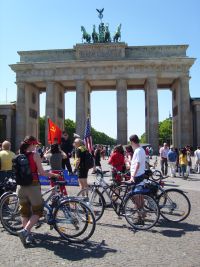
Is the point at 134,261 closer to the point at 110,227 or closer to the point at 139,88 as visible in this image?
the point at 110,227

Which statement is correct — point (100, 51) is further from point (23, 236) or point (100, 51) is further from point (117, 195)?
point (23, 236)

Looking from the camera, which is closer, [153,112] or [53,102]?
[153,112]

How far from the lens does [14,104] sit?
66.2m

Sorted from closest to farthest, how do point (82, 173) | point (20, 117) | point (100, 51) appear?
1. point (82, 173)
2. point (20, 117)
3. point (100, 51)

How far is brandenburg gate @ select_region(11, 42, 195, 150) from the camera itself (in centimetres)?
6212

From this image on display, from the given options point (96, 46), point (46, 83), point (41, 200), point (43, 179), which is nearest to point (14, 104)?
point (46, 83)

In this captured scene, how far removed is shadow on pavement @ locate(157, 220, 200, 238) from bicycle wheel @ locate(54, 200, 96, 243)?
1959 mm

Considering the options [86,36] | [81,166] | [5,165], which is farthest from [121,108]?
[5,165]

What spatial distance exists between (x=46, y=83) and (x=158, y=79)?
18746mm

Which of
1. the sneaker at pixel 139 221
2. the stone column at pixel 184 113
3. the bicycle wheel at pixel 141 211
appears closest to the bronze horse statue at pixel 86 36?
the stone column at pixel 184 113

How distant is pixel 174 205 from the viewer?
10.4 m

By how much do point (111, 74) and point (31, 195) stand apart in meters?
56.2

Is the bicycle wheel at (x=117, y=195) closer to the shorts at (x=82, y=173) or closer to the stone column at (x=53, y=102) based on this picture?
the shorts at (x=82, y=173)

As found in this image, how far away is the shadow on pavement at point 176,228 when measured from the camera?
30.3ft
